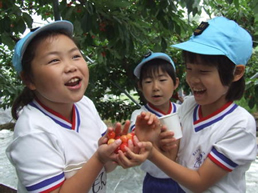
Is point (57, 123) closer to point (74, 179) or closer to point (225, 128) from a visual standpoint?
point (74, 179)

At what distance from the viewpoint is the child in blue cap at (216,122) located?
108 centimetres

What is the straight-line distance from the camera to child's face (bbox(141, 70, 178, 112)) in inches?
72.9

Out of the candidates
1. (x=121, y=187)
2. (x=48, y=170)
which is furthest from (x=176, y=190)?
(x=121, y=187)

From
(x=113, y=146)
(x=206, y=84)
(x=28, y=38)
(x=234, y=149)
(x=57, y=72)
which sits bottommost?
(x=234, y=149)

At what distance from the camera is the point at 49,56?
1.04 m

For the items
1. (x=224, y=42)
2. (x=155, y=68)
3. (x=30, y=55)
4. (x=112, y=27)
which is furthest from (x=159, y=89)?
(x=30, y=55)

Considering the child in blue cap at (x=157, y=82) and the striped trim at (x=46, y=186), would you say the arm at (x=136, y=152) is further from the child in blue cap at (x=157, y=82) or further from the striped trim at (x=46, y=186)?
the child in blue cap at (x=157, y=82)

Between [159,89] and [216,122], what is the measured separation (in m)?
0.71

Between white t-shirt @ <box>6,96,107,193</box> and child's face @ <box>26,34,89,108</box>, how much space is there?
10 cm

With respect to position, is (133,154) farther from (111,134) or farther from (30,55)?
(30,55)

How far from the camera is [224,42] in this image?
3.67 ft

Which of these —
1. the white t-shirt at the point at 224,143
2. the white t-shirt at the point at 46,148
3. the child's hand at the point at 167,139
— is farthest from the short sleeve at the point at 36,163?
the white t-shirt at the point at 224,143

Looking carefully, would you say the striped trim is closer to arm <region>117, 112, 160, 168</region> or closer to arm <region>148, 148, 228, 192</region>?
arm <region>117, 112, 160, 168</region>

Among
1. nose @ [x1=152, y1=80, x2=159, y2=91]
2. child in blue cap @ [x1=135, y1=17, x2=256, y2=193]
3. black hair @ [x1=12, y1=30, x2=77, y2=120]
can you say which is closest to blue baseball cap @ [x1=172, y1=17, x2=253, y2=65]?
child in blue cap @ [x1=135, y1=17, x2=256, y2=193]
